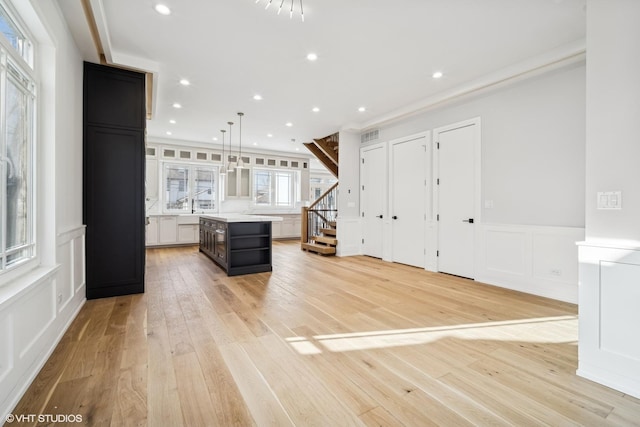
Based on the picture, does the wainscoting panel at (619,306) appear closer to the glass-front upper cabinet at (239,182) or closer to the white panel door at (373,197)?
the white panel door at (373,197)

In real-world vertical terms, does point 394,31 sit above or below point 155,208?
above

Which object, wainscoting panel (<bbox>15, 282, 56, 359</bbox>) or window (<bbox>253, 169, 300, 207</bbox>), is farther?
window (<bbox>253, 169, 300, 207</bbox>)

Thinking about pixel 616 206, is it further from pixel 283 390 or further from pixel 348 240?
pixel 348 240

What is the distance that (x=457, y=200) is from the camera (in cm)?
477

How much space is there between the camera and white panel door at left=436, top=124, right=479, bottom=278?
15.0 ft

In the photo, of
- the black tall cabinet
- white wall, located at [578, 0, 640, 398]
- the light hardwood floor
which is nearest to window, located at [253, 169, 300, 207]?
the black tall cabinet

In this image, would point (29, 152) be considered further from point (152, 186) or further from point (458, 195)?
point (152, 186)

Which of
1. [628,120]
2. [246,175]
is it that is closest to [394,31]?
[628,120]

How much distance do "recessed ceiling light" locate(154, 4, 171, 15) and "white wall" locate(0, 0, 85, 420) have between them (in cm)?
78

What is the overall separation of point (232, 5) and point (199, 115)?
3.72m

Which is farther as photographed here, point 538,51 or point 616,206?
point 538,51

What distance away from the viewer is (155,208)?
26.2 feet

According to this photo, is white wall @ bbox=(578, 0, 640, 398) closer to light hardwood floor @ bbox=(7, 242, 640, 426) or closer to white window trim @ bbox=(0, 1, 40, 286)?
light hardwood floor @ bbox=(7, 242, 640, 426)

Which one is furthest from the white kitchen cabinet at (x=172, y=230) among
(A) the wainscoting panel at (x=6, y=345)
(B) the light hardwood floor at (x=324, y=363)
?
(A) the wainscoting panel at (x=6, y=345)
